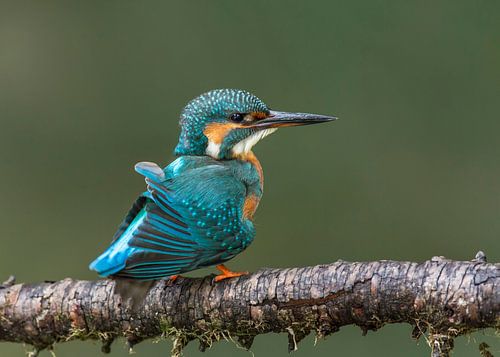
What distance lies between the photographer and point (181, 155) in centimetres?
364

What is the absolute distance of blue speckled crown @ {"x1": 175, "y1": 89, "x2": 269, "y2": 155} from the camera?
3.60 meters

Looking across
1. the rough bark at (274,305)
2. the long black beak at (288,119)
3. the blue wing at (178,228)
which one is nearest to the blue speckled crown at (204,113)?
the long black beak at (288,119)

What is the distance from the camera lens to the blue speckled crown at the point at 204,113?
3598mm

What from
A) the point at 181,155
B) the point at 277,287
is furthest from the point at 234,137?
the point at 277,287

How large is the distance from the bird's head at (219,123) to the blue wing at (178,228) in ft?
0.82

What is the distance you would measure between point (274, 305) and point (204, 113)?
3.20 ft

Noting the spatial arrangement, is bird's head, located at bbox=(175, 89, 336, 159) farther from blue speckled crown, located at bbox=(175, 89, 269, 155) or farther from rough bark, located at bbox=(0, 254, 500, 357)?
rough bark, located at bbox=(0, 254, 500, 357)

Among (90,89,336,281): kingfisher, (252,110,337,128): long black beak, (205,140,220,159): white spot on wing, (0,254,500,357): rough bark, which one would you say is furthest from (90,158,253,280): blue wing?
(252,110,337,128): long black beak

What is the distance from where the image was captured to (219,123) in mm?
3615

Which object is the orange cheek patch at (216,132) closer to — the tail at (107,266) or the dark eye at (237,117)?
the dark eye at (237,117)

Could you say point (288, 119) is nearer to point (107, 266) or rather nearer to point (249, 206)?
point (249, 206)

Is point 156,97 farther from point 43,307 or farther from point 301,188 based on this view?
point 43,307

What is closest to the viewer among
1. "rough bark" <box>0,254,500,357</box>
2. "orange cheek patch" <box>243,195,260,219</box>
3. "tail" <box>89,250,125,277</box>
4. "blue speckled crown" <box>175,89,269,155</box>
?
"rough bark" <box>0,254,500,357</box>

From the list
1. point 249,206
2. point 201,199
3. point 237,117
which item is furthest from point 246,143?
point 201,199
